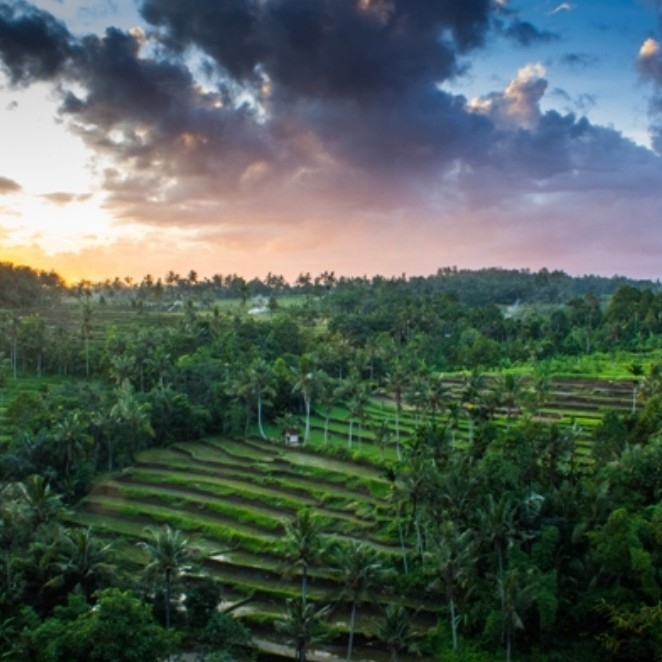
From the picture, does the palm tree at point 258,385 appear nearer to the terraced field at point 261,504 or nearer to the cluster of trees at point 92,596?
the terraced field at point 261,504

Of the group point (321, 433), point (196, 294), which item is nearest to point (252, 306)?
point (196, 294)

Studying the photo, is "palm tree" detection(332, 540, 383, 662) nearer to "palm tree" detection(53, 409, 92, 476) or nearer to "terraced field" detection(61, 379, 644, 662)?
"terraced field" detection(61, 379, 644, 662)

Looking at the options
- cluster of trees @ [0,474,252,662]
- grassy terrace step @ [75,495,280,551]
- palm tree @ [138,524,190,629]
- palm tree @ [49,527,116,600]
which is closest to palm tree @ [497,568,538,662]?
cluster of trees @ [0,474,252,662]

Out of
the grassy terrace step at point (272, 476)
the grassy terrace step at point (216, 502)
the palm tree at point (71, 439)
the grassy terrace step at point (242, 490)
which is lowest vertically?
the grassy terrace step at point (216, 502)

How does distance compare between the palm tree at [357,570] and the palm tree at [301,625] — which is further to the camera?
the palm tree at [357,570]

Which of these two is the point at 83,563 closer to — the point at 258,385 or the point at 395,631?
the point at 395,631

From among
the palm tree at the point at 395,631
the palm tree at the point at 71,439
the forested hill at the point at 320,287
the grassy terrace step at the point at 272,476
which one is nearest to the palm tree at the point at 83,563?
the palm tree at the point at 395,631

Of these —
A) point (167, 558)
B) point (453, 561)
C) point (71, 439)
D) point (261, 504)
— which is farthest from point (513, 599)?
point (71, 439)

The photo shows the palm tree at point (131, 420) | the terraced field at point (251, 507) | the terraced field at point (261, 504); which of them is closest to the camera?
→ the terraced field at point (261, 504)
